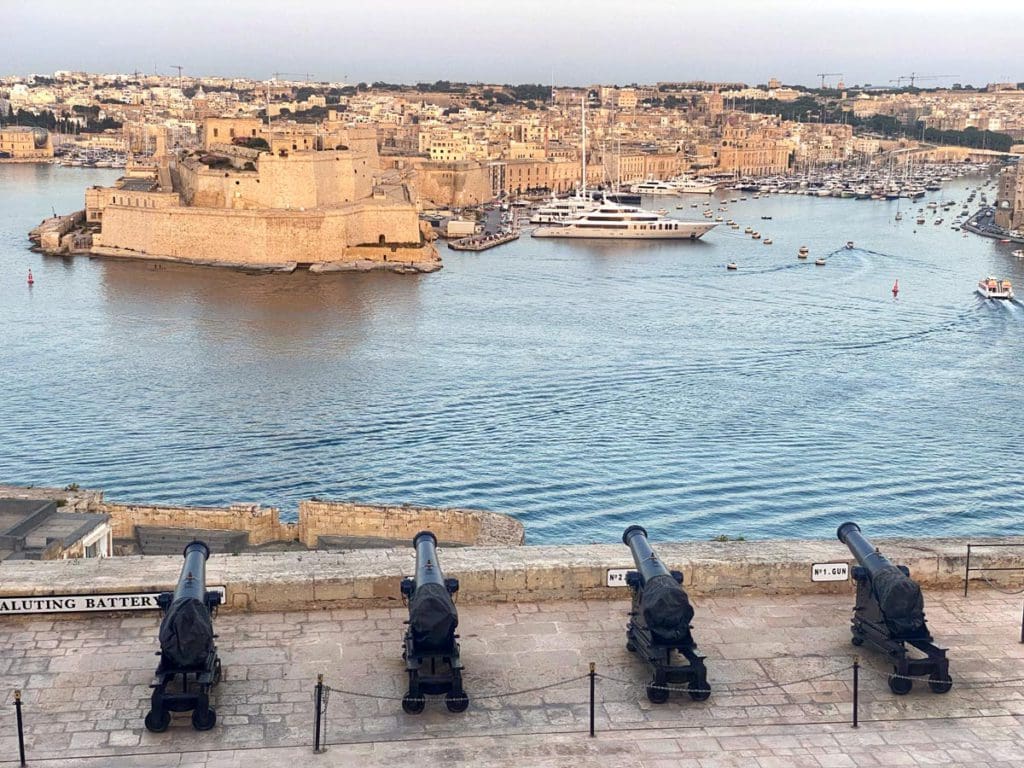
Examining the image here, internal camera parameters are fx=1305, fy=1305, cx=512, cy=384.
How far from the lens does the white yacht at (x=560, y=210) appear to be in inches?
1165

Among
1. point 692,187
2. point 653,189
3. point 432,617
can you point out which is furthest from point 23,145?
point 432,617

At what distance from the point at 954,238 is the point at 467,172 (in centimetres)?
1228

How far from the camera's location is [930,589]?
3088mm

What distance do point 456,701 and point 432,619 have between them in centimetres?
19

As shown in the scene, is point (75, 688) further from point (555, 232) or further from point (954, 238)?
point (954, 238)

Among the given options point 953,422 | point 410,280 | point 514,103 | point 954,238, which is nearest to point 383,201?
point 410,280

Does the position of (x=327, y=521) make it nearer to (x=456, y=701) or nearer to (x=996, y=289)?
(x=456, y=701)

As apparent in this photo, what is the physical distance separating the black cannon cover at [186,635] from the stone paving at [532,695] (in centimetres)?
14

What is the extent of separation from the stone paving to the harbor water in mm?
5333

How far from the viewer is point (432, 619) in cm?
242

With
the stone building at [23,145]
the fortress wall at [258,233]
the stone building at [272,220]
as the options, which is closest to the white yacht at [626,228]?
the stone building at [272,220]

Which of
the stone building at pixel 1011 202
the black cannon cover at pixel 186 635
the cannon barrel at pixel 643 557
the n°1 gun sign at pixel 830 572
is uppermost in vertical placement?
the cannon barrel at pixel 643 557

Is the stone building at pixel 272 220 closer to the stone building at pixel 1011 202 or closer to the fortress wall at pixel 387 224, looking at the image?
the fortress wall at pixel 387 224

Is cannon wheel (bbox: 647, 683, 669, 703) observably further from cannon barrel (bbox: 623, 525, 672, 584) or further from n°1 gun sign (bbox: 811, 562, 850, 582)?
n°1 gun sign (bbox: 811, 562, 850, 582)
